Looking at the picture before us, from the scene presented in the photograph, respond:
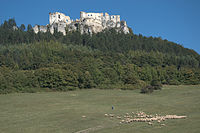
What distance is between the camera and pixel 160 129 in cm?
3634

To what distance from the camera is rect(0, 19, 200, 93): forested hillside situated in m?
106

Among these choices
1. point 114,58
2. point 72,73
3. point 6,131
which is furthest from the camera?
point 114,58

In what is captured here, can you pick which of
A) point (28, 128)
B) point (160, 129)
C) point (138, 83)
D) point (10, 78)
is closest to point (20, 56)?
point (10, 78)

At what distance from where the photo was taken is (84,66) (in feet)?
406

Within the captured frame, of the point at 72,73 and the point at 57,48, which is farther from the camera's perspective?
the point at 57,48

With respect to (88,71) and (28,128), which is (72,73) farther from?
(28,128)

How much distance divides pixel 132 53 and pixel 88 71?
170ft

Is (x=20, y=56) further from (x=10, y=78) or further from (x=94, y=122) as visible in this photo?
(x=94, y=122)

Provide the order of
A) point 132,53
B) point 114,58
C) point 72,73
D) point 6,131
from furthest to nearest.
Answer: point 132,53
point 114,58
point 72,73
point 6,131

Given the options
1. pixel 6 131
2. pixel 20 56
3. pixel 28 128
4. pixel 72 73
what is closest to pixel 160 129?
pixel 28 128

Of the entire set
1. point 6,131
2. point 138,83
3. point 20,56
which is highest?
point 20,56

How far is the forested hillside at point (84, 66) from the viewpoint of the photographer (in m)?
106

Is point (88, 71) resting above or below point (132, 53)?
below

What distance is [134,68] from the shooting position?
134125 mm
